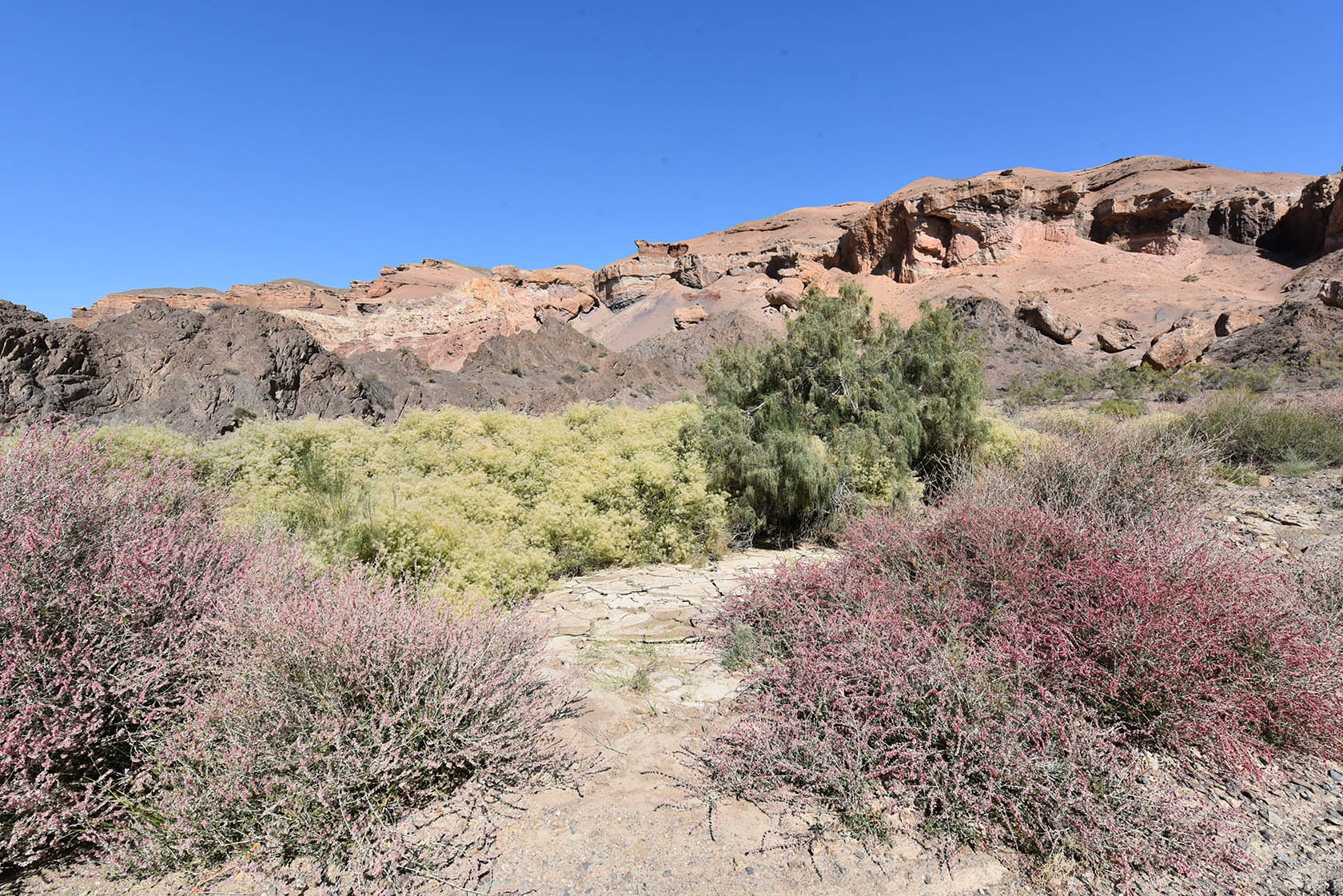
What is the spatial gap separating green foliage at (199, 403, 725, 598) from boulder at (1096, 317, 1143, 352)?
36529 millimetres

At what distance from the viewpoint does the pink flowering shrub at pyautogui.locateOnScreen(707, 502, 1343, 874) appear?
2318 mm

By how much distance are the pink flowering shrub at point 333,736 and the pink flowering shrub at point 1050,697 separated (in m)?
1.10

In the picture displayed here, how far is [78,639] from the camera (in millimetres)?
2369

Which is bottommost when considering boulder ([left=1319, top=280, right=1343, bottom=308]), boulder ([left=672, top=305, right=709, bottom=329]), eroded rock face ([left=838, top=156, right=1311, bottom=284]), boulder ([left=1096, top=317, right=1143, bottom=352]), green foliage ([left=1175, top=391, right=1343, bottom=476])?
green foliage ([left=1175, top=391, right=1343, bottom=476])

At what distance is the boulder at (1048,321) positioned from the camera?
36188mm

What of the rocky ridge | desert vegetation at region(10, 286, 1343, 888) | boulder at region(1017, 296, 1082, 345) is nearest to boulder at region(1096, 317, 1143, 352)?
the rocky ridge

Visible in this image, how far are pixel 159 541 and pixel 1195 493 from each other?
813 cm

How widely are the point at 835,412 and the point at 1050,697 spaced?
5.89 metres

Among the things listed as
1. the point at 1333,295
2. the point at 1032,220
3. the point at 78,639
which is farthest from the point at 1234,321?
the point at 78,639

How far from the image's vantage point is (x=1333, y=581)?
3.98 meters

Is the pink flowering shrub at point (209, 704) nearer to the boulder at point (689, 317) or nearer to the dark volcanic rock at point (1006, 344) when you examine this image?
the dark volcanic rock at point (1006, 344)

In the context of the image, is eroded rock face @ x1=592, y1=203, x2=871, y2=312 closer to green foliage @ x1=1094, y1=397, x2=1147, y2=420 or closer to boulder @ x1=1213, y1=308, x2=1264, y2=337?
boulder @ x1=1213, y1=308, x2=1264, y2=337

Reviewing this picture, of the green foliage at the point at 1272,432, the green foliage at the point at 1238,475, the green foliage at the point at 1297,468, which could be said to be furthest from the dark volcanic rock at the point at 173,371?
the green foliage at the point at 1272,432

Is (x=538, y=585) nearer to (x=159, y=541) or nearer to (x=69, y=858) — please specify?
(x=159, y=541)
